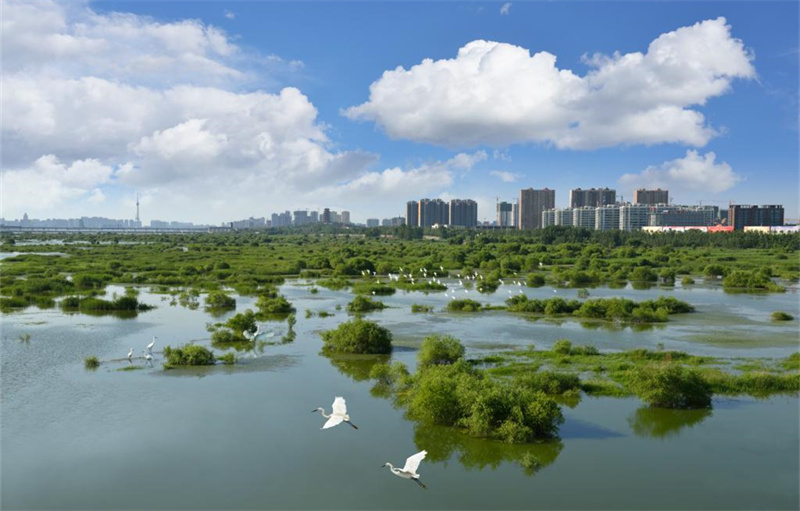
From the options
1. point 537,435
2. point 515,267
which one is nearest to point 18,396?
point 537,435

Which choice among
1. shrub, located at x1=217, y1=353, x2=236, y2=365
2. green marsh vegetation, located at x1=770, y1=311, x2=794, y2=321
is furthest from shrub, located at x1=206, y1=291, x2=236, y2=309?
green marsh vegetation, located at x1=770, y1=311, x2=794, y2=321

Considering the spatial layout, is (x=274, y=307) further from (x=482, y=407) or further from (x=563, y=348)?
(x=482, y=407)

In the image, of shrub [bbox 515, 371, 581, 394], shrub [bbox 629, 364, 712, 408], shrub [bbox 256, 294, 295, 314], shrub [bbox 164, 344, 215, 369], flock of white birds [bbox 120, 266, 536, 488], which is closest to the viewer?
flock of white birds [bbox 120, 266, 536, 488]

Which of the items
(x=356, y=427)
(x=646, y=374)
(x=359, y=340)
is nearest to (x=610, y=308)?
(x=359, y=340)

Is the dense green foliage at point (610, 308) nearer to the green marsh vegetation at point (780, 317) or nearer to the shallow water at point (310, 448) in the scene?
the green marsh vegetation at point (780, 317)

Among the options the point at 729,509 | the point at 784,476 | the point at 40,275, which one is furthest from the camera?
the point at 40,275

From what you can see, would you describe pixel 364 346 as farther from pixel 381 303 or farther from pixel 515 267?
pixel 515 267

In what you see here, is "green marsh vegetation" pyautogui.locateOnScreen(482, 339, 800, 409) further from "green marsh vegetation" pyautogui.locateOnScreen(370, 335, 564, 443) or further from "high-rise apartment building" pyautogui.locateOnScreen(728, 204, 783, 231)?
"high-rise apartment building" pyautogui.locateOnScreen(728, 204, 783, 231)
